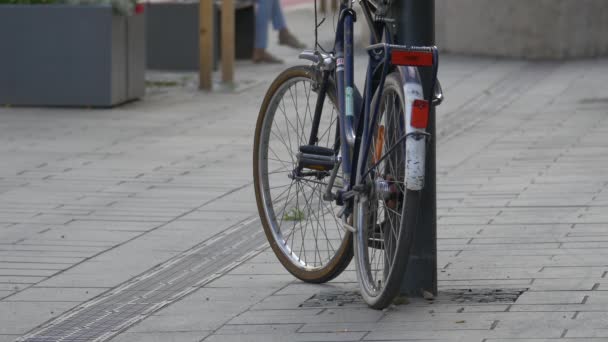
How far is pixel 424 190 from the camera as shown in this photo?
16.0 ft

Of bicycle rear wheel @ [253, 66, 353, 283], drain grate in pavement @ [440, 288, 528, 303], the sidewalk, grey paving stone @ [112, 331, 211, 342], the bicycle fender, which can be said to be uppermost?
the bicycle fender

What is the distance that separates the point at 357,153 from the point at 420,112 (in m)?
0.50

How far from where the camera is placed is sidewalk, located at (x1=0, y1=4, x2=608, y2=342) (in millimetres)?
4707

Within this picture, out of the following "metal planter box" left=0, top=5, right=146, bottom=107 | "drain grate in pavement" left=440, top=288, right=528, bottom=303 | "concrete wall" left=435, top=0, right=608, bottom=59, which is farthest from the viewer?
"concrete wall" left=435, top=0, right=608, bottom=59

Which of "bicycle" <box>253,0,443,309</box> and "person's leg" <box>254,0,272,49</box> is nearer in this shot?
"bicycle" <box>253,0,443,309</box>

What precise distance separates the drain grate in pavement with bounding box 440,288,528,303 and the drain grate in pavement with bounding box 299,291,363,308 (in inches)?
12.8

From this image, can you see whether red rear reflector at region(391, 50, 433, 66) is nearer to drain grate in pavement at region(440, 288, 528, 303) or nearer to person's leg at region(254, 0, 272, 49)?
drain grate in pavement at region(440, 288, 528, 303)

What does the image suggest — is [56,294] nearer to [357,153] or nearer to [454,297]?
[357,153]

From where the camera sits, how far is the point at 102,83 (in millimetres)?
11859

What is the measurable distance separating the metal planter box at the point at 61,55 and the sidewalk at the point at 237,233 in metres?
0.23

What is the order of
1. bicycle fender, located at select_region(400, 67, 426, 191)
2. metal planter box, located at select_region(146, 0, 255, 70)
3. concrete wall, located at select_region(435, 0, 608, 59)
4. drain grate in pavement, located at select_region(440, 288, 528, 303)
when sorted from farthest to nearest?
concrete wall, located at select_region(435, 0, 608, 59) < metal planter box, located at select_region(146, 0, 255, 70) < drain grate in pavement, located at select_region(440, 288, 528, 303) < bicycle fender, located at select_region(400, 67, 426, 191)

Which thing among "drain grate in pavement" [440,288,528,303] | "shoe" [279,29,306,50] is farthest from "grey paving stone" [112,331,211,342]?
"shoe" [279,29,306,50]

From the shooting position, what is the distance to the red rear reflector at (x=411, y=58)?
4488 millimetres

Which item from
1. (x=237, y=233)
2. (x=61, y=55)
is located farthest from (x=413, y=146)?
(x=61, y=55)
